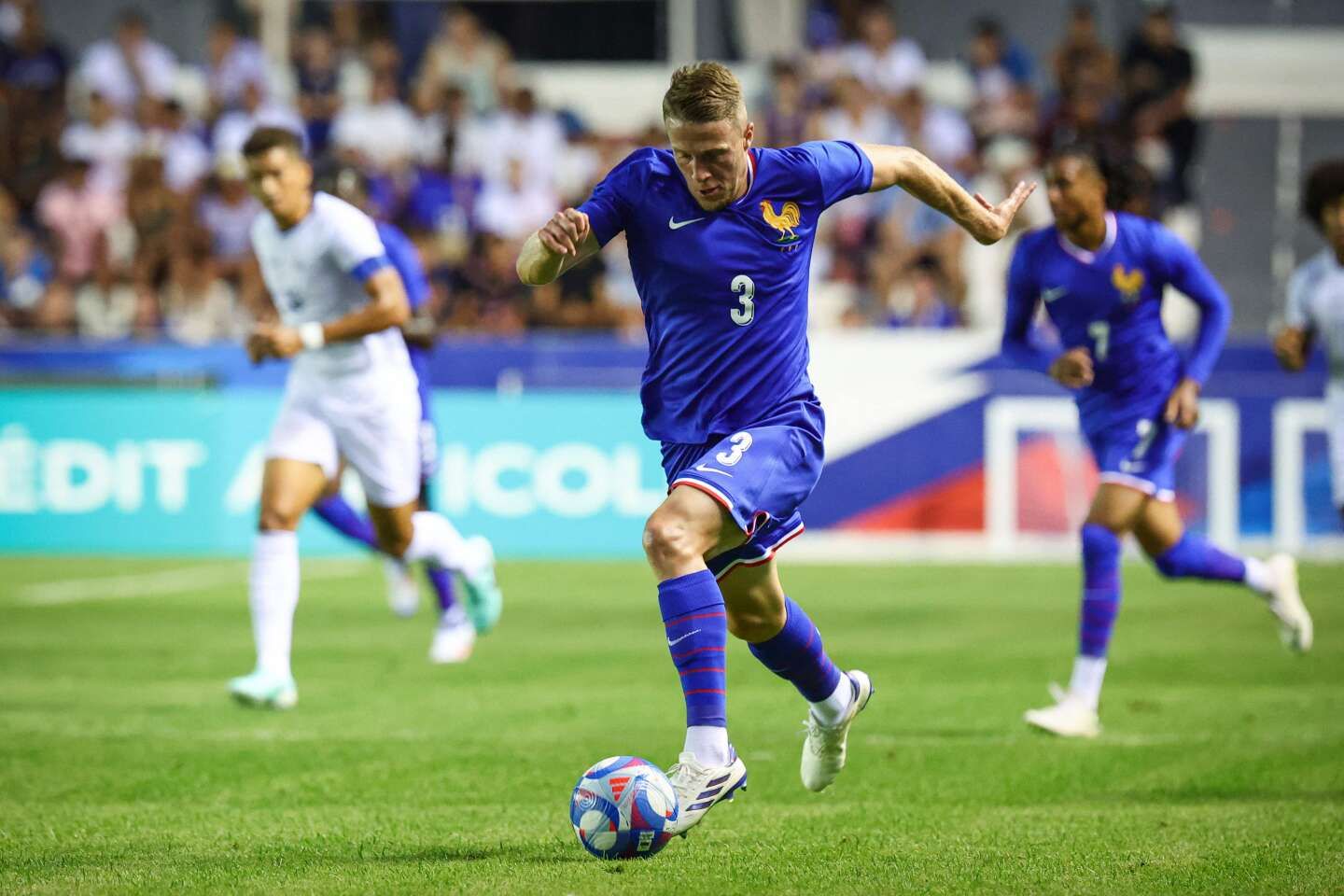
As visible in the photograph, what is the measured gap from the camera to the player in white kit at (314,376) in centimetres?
877

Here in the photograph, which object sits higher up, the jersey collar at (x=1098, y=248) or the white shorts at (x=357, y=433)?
the jersey collar at (x=1098, y=248)

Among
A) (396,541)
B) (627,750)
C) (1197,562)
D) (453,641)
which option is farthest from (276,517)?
(1197,562)

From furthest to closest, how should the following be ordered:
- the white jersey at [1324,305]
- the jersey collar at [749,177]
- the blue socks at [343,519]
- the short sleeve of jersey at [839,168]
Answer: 1. the blue socks at [343,519]
2. the white jersey at [1324,305]
3. the short sleeve of jersey at [839,168]
4. the jersey collar at [749,177]

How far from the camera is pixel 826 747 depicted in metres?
6.43

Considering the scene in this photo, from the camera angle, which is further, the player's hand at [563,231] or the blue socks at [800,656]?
the blue socks at [800,656]

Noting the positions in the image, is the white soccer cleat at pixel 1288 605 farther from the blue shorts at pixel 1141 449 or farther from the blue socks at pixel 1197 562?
the blue shorts at pixel 1141 449

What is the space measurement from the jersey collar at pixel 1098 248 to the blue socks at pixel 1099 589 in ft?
3.98

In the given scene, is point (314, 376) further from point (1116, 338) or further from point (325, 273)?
point (1116, 338)

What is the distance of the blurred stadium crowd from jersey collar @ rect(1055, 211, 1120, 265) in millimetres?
9964

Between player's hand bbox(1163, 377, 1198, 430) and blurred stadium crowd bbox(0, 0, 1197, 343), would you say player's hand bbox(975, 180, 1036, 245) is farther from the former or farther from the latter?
blurred stadium crowd bbox(0, 0, 1197, 343)

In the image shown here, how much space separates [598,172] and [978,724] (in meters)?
13.1

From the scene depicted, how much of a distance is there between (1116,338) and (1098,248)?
0.41 meters

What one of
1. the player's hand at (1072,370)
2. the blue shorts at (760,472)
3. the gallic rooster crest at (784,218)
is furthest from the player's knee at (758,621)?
the player's hand at (1072,370)

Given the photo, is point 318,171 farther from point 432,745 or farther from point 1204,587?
point 1204,587
